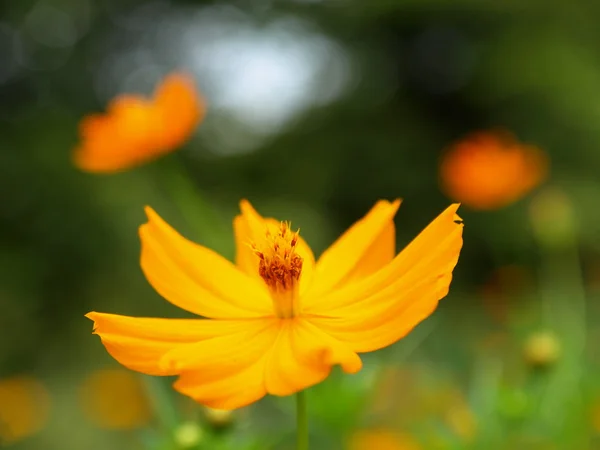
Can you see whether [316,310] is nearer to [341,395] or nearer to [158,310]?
[341,395]

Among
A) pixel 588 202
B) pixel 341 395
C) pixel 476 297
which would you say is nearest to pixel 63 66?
pixel 476 297

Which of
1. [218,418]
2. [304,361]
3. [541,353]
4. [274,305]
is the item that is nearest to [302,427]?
[304,361]

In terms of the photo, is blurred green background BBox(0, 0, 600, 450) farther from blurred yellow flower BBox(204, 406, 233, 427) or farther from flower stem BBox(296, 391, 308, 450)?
flower stem BBox(296, 391, 308, 450)

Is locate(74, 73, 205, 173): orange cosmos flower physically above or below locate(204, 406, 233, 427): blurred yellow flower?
above

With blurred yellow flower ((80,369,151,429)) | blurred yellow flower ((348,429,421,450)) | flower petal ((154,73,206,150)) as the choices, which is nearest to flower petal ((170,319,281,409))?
blurred yellow flower ((348,429,421,450))

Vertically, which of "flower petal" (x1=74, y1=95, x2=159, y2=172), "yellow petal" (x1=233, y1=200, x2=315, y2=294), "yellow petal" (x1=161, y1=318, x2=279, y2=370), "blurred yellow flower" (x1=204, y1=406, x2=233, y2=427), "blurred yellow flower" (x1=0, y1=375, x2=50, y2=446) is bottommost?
"yellow petal" (x1=161, y1=318, x2=279, y2=370)

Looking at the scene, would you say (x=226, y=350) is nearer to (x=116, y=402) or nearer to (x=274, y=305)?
(x=274, y=305)
